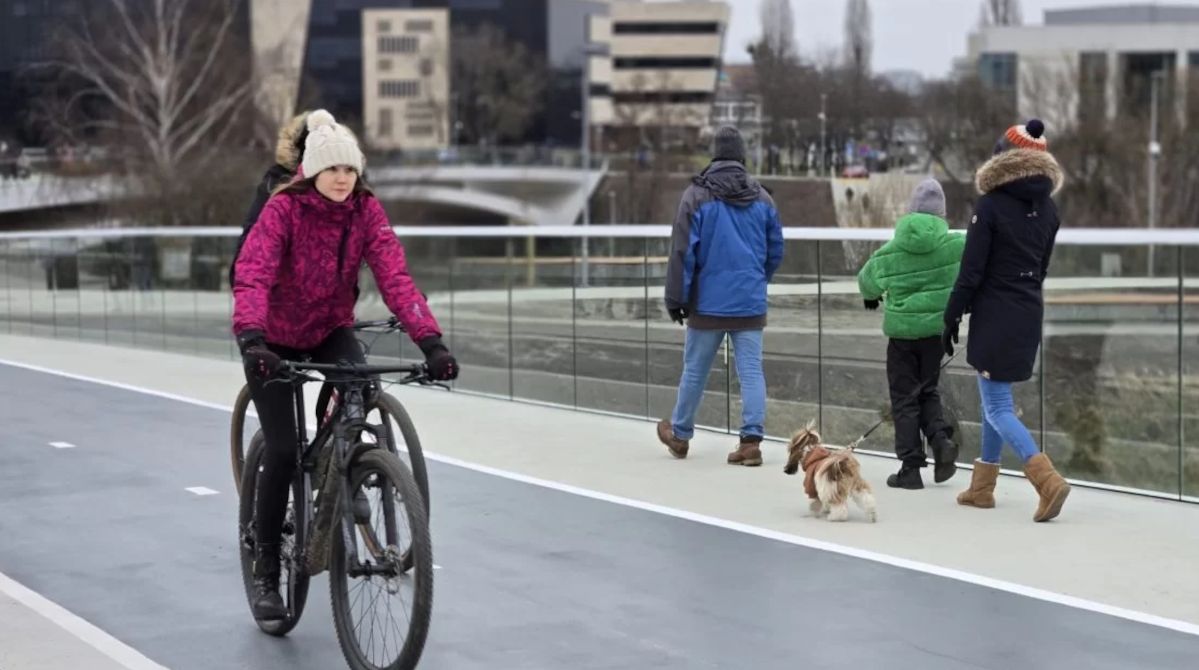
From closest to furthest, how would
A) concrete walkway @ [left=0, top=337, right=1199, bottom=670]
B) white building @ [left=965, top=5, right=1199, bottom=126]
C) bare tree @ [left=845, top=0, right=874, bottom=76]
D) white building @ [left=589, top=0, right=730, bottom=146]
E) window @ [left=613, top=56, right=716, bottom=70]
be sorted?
concrete walkway @ [left=0, top=337, right=1199, bottom=670], bare tree @ [left=845, top=0, right=874, bottom=76], white building @ [left=965, top=5, right=1199, bottom=126], white building @ [left=589, top=0, right=730, bottom=146], window @ [left=613, top=56, right=716, bottom=70]

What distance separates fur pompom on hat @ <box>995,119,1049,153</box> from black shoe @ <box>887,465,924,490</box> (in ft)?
5.93

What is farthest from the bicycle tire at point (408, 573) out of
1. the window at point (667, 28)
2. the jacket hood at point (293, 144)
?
the window at point (667, 28)

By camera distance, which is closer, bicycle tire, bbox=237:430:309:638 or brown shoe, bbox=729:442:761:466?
bicycle tire, bbox=237:430:309:638

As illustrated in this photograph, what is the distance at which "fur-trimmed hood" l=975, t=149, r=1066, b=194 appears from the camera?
827cm

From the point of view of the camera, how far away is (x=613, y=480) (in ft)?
32.5

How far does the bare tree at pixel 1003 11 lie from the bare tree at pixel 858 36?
146 feet

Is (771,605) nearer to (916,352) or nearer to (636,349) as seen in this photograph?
(916,352)

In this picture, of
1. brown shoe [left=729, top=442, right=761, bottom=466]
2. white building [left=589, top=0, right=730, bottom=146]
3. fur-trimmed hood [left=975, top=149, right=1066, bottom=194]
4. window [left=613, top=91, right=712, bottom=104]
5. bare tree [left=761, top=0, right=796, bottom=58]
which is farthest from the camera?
white building [left=589, top=0, right=730, bottom=146]

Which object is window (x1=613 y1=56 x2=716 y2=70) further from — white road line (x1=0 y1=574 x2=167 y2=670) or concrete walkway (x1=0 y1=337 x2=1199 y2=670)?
white road line (x1=0 y1=574 x2=167 y2=670)

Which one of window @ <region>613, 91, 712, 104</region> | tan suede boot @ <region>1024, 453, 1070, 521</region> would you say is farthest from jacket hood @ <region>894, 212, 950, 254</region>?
window @ <region>613, 91, 712, 104</region>

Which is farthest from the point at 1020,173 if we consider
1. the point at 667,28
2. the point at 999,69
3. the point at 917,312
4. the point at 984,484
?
the point at 667,28

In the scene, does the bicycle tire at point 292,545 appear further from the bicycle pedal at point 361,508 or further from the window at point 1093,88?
the window at point 1093,88

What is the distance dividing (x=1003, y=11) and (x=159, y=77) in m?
76.8

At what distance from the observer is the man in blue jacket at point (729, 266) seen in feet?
33.5
